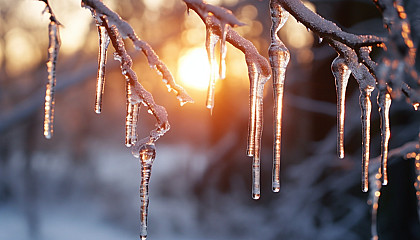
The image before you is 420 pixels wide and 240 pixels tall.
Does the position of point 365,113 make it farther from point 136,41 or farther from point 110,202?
point 110,202

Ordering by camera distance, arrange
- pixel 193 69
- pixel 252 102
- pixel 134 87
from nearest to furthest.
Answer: pixel 134 87 → pixel 252 102 → pixel 193 69

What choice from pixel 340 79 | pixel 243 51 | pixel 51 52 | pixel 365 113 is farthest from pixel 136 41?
pixel 365 113

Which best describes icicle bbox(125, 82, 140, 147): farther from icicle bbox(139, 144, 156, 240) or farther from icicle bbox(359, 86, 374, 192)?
icicle bbox(359, 86, 374, 192)

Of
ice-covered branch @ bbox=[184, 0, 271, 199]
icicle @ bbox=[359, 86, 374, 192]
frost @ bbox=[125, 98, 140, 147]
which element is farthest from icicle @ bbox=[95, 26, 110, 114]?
icicle @ bbox=[359, 86, 374, 192]

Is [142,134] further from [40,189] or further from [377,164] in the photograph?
[377,164]

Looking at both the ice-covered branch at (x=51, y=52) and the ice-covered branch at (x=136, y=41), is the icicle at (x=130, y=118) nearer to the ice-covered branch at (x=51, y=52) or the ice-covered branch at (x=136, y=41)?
the ice-covered branch at (x=136, y=41)

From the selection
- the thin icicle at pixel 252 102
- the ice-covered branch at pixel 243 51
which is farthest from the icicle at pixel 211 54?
the thin icicle at pixel 252 102
